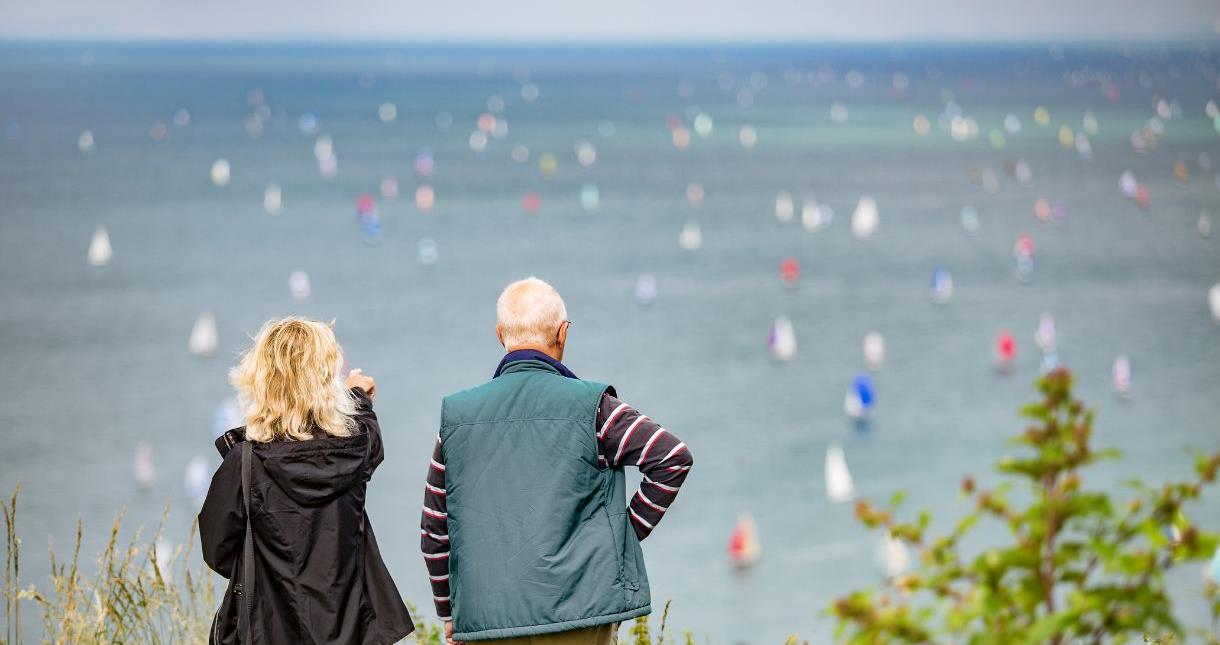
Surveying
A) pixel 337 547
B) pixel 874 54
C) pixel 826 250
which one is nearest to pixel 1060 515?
pixel 337 547

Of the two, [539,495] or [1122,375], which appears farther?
[1122,375]

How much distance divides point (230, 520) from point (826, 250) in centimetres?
1813

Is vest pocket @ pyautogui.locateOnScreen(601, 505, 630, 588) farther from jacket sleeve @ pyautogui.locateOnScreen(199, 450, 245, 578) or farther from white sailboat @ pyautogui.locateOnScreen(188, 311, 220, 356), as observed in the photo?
white sailboat @ pyautogui.locateOnScreen(188, 311, 220, 356)

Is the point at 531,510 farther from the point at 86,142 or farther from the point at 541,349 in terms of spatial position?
the point at 86,142

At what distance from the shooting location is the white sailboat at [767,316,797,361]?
49.3 ft

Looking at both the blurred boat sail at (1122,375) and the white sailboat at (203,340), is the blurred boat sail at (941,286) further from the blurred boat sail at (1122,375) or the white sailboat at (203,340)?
the white sailboat at (203,340)

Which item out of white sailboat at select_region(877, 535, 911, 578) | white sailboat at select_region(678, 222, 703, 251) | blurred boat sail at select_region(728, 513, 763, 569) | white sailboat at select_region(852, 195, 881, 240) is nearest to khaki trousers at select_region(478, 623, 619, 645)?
white sailboat at select_region(877, 535, 911, 578)

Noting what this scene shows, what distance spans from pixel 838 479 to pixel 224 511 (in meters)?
9.94

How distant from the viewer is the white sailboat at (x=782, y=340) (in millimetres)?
15039

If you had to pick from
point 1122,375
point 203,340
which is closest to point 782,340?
point 1122,375

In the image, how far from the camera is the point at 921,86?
132 ft

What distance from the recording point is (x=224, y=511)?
6.02ft

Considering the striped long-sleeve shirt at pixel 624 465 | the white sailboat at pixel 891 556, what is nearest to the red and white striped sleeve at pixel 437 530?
the striped long-sleeve shirt at pixel 624 465

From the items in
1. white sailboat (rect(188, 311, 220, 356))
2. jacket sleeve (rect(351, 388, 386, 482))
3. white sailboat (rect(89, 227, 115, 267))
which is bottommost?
jacket sleeve (rect(351, 388, 386, 482))
